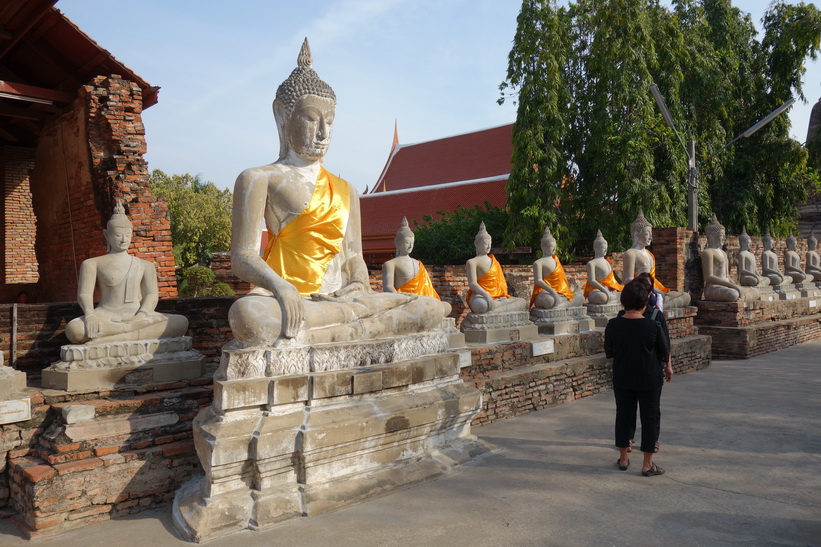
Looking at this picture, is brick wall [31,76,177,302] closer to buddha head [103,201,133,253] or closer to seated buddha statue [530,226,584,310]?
buddha head [103,201,133,253]

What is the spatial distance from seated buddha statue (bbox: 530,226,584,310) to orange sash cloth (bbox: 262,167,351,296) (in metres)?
4.29

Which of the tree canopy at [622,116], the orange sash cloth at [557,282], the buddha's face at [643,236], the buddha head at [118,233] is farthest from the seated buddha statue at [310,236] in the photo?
the tree canopy at [622,116]

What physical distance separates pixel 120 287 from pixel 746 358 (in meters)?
9.22

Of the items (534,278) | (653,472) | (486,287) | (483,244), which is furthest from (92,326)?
(534,278)

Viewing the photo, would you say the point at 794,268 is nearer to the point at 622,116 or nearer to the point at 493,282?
the point at 622,116

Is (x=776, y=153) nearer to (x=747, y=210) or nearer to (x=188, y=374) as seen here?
(x=747, y=210)

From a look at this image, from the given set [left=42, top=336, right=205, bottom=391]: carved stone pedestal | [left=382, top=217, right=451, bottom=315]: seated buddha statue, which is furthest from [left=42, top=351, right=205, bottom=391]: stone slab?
[left=382, top=217, right=451, bottom=315]: seated buddha statue

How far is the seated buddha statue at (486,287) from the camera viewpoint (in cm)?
700

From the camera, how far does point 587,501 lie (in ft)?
11.2

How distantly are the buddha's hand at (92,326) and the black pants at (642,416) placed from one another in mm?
3431

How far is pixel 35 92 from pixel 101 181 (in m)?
1.88

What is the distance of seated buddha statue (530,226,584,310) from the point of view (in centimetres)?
774

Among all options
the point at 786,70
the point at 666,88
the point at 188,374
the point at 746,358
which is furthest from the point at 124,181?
the point at 786,70

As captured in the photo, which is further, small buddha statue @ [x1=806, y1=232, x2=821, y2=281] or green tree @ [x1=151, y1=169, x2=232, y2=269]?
green tree @ [x1=151, y1=169, x2=232, y2=269]
